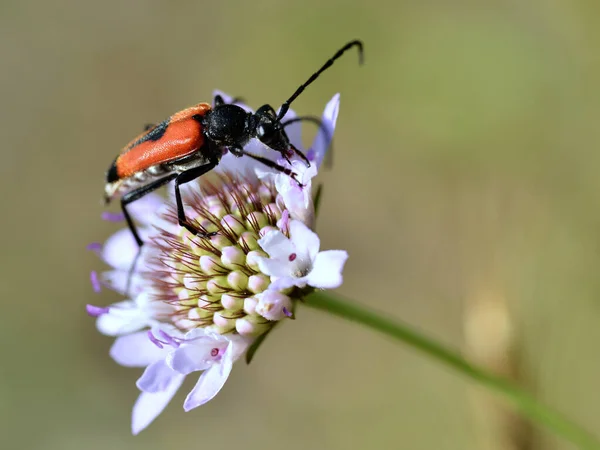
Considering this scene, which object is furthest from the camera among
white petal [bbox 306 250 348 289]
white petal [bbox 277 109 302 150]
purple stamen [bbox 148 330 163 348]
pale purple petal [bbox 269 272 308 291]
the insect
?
white petal [bbox 277 109 302 150]

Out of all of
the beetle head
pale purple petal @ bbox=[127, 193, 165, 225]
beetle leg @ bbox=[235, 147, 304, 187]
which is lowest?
pale purple petal @ bbox=[127, 193, 165, 225]

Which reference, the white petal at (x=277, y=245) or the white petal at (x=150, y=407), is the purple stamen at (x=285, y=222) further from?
the white petal at (x=150, y=407)

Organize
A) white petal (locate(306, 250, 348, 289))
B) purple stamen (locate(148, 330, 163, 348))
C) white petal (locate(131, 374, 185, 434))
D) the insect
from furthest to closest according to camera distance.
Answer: the insect
white petal (locate(131, 374, 185, 434))
purple stamen (locate(148, 330, 163, 348))
white petal (locate(306, 250, 348, 289))

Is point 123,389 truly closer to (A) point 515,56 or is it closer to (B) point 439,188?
(B) point 439,188

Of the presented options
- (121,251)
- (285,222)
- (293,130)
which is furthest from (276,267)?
(121,251)

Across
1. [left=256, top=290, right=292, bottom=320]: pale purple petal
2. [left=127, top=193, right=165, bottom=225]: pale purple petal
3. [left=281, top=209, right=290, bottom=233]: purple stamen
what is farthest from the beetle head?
[left=127, top=193, right=165, bottom=225]: pale purple petal

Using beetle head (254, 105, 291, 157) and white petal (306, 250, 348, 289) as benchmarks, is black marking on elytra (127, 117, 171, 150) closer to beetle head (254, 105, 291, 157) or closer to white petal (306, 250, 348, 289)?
beetle head (254, 105, 291, 157)
